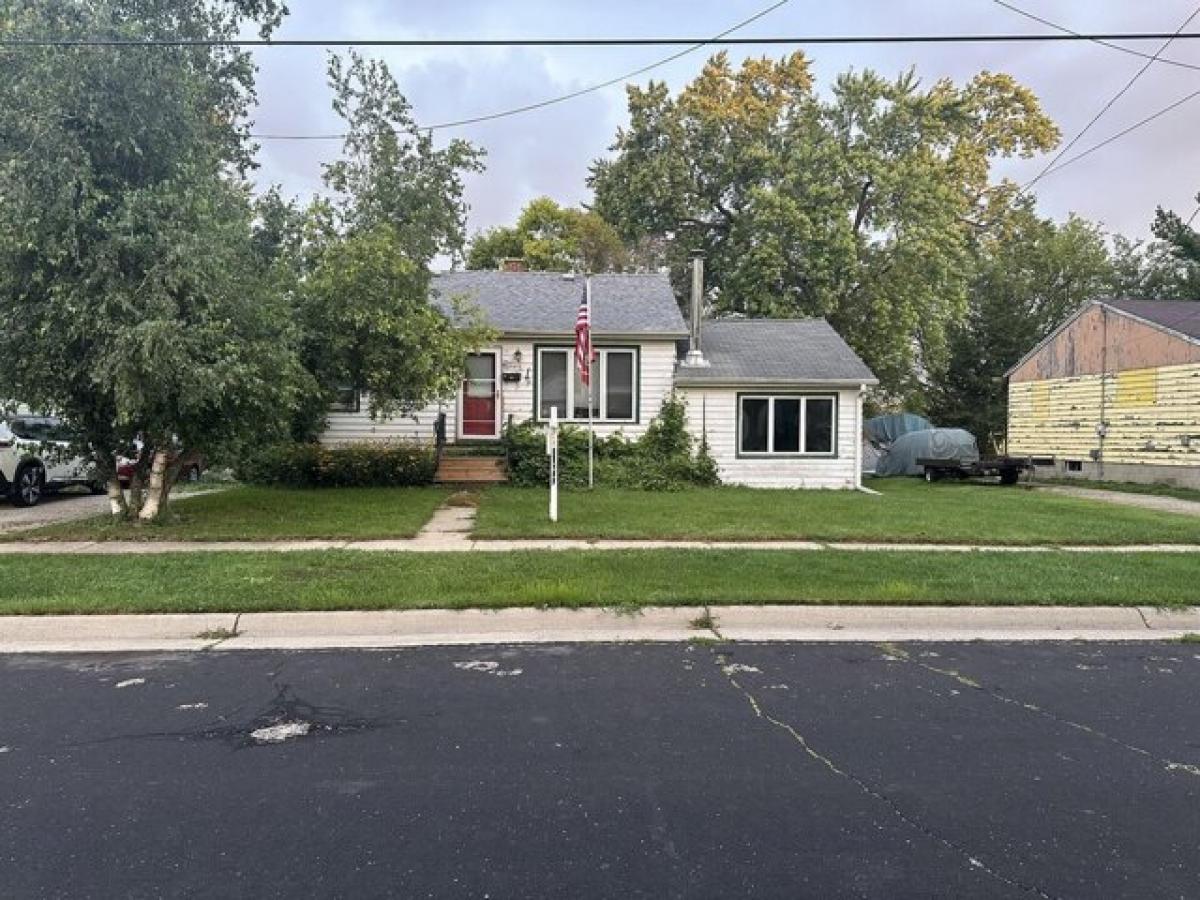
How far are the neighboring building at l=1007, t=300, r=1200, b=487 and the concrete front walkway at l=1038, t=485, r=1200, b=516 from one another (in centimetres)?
196

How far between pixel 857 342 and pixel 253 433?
22.7 metres

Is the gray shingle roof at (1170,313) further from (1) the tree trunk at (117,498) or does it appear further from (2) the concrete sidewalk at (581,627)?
(1) the tree trunk at (117,498)

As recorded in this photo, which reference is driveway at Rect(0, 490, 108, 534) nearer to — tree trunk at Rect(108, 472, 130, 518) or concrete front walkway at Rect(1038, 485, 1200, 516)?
tree trunk at Rect(108, 472, 130, 518)

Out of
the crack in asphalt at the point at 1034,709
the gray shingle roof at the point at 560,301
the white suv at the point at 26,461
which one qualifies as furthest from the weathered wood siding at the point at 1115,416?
the white suv at the point at 26,461

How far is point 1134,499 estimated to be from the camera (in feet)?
60.8

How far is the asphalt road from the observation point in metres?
3.08

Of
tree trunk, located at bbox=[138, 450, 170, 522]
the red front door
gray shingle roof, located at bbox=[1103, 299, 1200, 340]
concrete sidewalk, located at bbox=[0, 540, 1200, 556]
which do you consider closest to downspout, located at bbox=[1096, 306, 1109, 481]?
gray shingle roof, located at bbox=[1103, 299, 1200, 340]

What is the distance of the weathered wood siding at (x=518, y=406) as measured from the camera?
18.9 metres

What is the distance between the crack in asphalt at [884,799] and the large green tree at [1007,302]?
31238 mm

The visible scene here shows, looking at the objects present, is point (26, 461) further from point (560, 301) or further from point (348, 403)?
point (560, 301)

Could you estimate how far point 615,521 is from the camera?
11.8 meters

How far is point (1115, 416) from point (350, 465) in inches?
852

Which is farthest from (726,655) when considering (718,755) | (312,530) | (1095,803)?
(312,530)

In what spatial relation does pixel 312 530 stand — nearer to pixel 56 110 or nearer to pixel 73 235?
pixel 73 235
